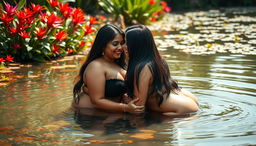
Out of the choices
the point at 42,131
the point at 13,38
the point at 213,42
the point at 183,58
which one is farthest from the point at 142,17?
the point at 42,131

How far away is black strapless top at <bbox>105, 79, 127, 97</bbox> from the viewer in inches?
216

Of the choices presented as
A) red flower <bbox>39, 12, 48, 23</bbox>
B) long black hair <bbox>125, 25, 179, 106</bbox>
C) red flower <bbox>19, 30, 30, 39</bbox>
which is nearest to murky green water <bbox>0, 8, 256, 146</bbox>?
long black hair <bbox>125, 25, 179, 106</bbox>

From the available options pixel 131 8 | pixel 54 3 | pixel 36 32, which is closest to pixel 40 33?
pixel 36 32

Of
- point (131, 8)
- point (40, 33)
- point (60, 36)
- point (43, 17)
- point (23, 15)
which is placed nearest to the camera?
point (23, 15)

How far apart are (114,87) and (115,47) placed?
0.46 meters

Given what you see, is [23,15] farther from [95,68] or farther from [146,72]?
[146,72]

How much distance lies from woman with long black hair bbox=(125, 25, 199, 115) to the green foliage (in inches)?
373

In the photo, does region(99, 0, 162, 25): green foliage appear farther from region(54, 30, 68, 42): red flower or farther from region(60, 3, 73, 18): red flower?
region(54, 30, 68, 42): red flower

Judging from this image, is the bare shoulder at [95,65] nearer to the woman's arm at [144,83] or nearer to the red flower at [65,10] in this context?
the woman's arm at [144,83]

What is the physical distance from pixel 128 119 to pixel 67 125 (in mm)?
674

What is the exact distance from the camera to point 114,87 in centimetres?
549

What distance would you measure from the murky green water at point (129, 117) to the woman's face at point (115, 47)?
0.69 m

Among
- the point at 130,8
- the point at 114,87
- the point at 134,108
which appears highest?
the point at 130,8

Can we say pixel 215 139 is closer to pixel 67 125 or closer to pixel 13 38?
pixel 67 125
